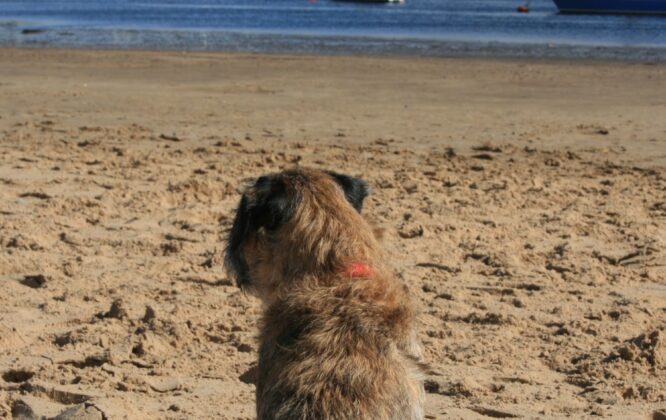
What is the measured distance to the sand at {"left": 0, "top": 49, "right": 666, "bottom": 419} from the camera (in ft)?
16.0

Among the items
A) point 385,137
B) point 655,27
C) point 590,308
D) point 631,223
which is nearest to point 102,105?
point 385,137

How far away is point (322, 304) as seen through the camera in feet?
11.0

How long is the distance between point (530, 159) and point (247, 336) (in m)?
Result: 5.86

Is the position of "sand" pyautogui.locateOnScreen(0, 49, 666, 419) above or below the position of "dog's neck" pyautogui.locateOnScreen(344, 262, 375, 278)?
below

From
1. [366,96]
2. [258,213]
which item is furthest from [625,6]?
[258,213]

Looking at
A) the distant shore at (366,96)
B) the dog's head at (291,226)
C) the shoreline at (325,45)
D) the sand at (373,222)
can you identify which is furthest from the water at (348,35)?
Answer: the dog's head at (291,226)

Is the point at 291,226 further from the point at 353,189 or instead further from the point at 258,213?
the point at 353,189

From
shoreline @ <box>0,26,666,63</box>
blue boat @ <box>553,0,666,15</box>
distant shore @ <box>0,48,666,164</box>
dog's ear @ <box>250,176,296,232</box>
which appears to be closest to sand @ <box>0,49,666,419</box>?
distant shore @ <box>0,48,666,164</box>

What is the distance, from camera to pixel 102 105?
47.2 ft

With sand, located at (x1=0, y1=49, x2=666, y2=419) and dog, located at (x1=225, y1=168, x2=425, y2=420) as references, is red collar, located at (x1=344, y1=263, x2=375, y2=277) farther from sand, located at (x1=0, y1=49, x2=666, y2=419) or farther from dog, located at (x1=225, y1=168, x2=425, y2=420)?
sand, located at (x1=0, y1=49, x2=666, y2=419)

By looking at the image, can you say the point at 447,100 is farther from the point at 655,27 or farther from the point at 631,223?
the point at 655,27

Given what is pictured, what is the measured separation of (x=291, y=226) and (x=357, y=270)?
283 mm

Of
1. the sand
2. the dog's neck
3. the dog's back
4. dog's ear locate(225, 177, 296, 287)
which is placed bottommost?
the sand

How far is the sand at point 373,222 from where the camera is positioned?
Answer: 4.88 m
